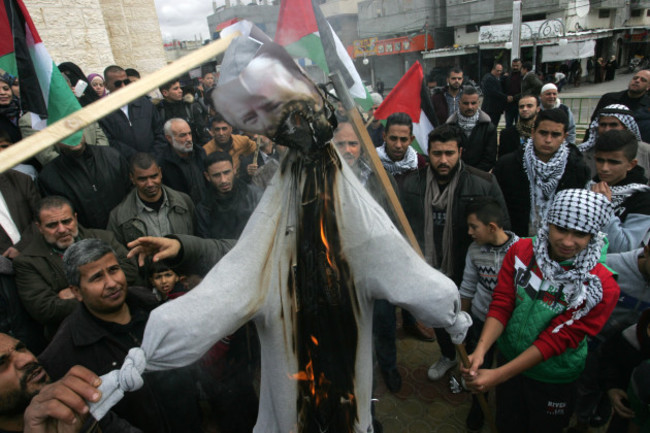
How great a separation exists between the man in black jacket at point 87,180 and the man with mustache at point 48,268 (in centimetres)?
72

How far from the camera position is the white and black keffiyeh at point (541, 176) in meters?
3.45

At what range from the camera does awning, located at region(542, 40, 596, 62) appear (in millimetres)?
22812

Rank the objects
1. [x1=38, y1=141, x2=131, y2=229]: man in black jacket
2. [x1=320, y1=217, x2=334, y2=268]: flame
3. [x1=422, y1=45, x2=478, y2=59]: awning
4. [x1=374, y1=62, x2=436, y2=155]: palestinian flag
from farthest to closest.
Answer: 1. [x1=422, y1=45, x2=478, y2=59]: awning
2. [x1=374, y1=62, x2=436, y2=155]: palestinian flag
3. [x1=38, y1=141, x2=131, y2=229]: man in black jacket
4. [x1=320, y1=217, x2=334, y2=268]: flame

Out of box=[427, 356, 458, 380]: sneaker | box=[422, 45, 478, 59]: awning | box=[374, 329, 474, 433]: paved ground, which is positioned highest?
box=[422, 45, 478, 59]: awning

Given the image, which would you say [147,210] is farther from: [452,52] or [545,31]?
[545,31]

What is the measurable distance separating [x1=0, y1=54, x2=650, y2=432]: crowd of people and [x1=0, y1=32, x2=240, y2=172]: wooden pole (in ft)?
1.28

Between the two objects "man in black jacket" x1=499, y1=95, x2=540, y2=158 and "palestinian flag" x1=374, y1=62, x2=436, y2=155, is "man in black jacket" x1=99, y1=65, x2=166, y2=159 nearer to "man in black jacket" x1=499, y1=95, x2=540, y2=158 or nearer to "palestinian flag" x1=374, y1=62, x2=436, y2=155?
"palestinian flag" x1=374, y1=62, x2=436, y2=155

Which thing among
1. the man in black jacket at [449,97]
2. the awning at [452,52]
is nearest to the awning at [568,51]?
the awning at [452,52]

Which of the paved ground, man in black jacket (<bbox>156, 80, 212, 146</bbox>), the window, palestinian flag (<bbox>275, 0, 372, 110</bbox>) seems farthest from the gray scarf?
the window


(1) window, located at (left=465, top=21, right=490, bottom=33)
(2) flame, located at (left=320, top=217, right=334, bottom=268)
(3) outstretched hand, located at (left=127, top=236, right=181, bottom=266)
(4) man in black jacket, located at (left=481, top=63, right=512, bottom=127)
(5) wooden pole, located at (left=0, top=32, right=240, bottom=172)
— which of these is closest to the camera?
(5) wooden pole, located at (left=0, top=32, right=240, bottom=172)

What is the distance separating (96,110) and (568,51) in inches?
1115

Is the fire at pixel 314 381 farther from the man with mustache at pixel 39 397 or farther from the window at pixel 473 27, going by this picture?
the window at pixel 473 27

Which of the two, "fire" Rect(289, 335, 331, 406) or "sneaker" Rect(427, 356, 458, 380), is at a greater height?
"fire" Rect(289, 335, 331, 406)

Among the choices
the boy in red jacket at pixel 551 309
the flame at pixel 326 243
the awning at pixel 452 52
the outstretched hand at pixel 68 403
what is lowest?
the boy in red jacket at pixel 551 309
